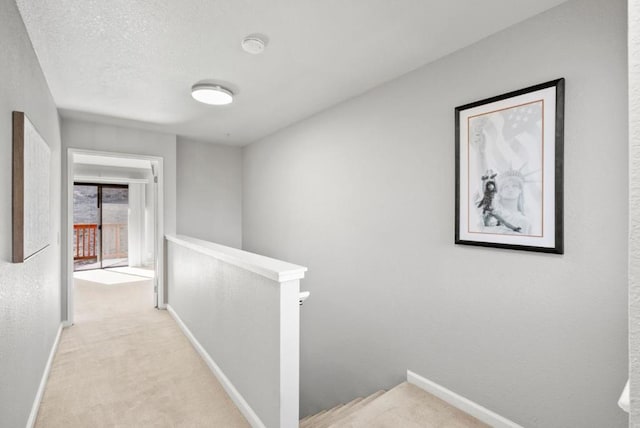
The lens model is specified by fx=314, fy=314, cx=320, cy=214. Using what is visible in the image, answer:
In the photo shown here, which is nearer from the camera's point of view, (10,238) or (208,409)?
(10,238)

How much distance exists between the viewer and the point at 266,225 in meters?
4.39

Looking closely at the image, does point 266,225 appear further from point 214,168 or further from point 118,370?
point 118,370

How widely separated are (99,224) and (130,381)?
6.35 metres

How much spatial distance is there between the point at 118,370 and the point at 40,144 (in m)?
1.90

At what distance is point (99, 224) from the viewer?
7.50 meters

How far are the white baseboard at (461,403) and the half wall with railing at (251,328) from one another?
37.4 inches

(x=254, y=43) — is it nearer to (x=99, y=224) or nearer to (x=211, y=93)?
(x=211, y=93)

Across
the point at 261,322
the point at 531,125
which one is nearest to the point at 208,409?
the point at 261,322

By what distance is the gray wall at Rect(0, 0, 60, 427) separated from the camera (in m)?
1.42

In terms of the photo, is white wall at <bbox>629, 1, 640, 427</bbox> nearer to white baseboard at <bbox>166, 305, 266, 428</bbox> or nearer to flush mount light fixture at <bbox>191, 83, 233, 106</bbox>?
white baseboard at <bbox>166, 305, 266, 428</bbox>

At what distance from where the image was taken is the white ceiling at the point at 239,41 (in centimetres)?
164

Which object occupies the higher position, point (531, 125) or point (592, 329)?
point (531, 125)

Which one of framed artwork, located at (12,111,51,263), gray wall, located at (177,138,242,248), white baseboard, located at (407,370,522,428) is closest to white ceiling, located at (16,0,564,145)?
framed artwork, located at (12,111,51,263)

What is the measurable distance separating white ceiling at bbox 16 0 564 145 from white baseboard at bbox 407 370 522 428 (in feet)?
7.27
